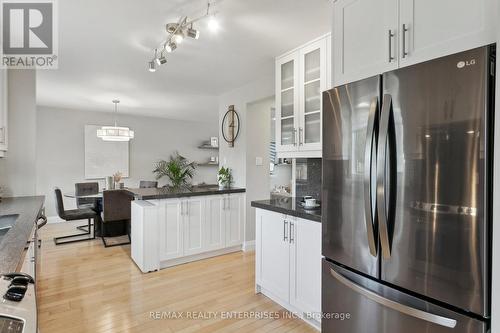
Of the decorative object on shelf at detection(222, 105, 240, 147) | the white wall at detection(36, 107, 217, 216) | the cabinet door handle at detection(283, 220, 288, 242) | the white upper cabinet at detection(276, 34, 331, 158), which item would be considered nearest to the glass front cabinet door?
the white upper cabinet at detection(276, 34, 331, 158)

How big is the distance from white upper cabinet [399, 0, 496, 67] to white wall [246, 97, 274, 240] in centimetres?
266

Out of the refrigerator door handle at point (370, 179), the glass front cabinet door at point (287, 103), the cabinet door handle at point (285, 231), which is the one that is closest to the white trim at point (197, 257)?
the cabinet door handle at point (285, 231)

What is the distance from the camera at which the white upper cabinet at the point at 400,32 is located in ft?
3.59

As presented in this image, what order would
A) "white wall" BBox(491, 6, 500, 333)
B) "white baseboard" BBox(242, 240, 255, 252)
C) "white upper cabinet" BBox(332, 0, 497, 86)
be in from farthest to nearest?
1. "white baseboard" BBox(242, 240, 255, 252)
2. "white upper cabinet" BBox(332, 0, 497, 86)
3. "white wall" BBox(491, 6, 500, 333)

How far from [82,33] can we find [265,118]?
246cm

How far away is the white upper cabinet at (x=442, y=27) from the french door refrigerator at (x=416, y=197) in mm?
86

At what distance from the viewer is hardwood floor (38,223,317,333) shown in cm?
211

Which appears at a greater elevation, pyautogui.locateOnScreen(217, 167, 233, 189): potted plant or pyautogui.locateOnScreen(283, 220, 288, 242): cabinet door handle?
pyautogui.locateOnScreen(217, 167, 233, 189): potted plant

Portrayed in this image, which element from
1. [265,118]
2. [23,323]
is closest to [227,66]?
[265,118]

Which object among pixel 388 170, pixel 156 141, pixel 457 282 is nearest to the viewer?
pixel 457 282

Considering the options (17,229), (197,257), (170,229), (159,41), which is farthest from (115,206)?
(159,41)

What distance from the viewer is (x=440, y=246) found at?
112cm

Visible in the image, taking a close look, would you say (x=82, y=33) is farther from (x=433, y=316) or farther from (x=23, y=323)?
(x=433, y=316)

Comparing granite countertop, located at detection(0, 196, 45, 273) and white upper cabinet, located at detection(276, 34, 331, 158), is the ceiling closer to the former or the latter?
white upper cabinet, located at detection(276, 34, 331, 158)
